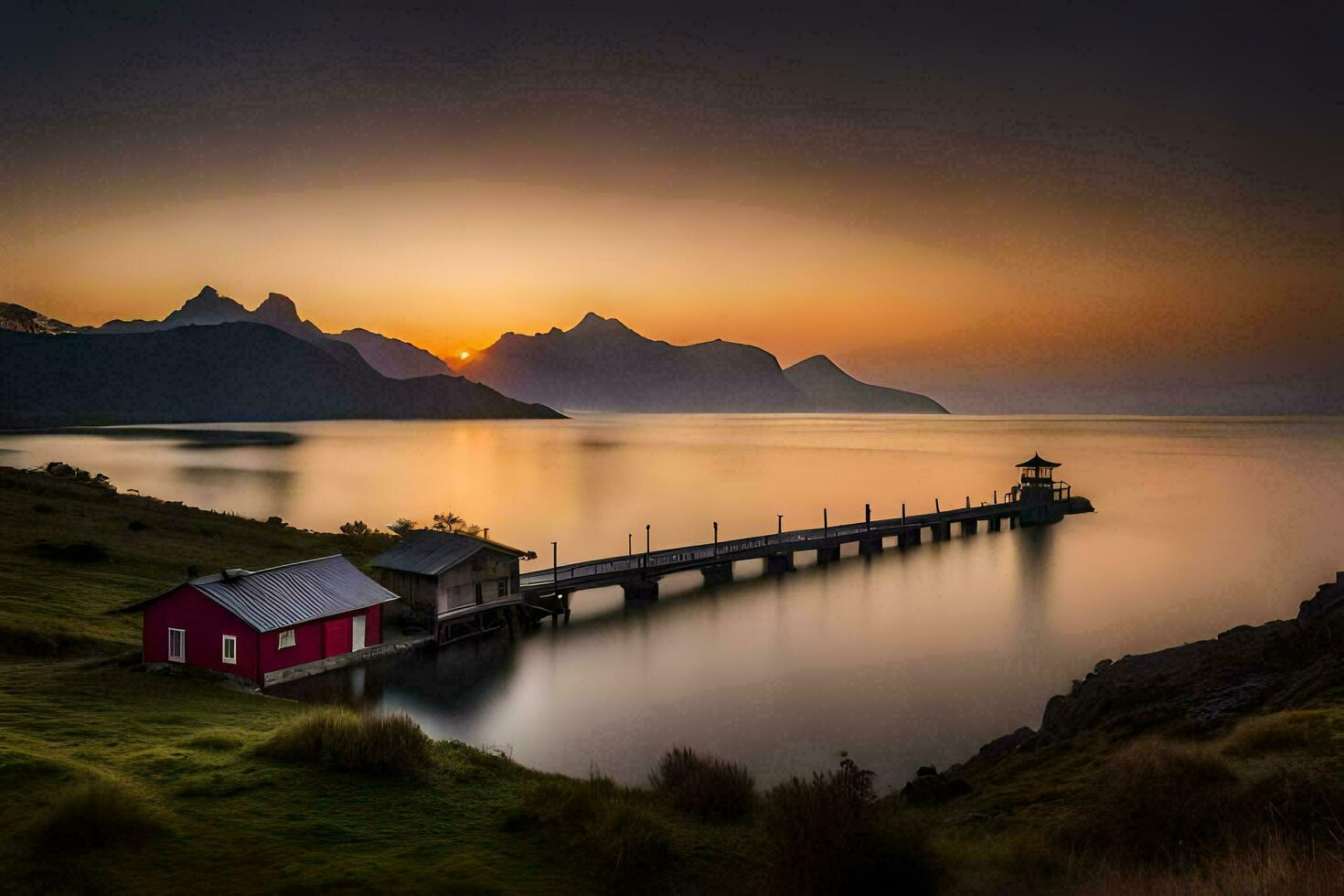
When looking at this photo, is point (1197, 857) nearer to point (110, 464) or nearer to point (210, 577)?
point (210, 577)

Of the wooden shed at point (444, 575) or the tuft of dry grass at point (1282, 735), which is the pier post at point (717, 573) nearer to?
the wooden shed at point (444, 575)

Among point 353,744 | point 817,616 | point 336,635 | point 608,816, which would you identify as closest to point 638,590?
point 817,616

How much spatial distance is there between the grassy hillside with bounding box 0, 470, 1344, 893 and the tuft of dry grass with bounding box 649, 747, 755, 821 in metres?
0.04

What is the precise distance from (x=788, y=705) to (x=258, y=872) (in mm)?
21761

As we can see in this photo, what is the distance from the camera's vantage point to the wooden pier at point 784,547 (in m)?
42.0

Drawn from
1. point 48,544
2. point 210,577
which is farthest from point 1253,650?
point 48,544

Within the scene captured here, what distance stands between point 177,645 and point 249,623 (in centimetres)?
238

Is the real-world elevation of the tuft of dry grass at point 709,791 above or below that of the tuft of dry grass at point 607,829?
below

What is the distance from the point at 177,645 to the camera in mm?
24516

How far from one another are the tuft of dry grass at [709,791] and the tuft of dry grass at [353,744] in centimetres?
481

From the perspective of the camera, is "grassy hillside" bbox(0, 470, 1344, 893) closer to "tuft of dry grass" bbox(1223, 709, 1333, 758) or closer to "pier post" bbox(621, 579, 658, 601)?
"tuft of dry grass" bbox(1223, 709, 1333, 758)

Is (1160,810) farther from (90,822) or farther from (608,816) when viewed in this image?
(90,822)

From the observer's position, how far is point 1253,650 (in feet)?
76.5

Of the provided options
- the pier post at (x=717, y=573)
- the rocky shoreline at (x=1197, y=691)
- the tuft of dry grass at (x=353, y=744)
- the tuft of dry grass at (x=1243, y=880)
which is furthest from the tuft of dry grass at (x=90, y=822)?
the pier post at (x=717, y=573)
